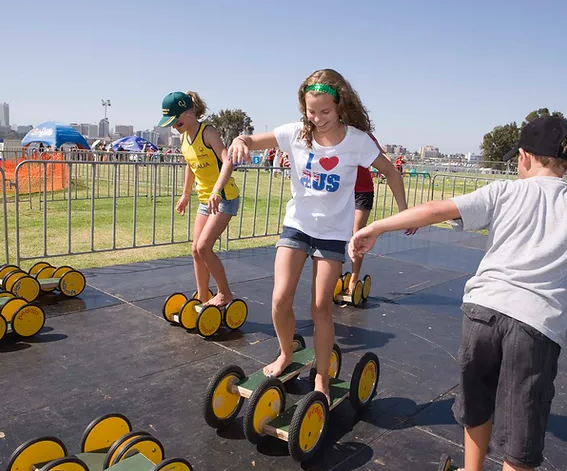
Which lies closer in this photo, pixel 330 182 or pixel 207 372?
pixel 330 182

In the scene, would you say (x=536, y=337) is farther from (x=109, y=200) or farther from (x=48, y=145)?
(x=48, y=145)

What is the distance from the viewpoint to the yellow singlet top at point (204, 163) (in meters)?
4.40

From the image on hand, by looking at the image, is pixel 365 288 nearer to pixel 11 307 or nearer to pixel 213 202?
pixel 213 202

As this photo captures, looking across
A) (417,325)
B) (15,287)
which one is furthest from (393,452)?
(15,287)

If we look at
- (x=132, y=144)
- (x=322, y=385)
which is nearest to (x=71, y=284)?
(x=322, y=385)

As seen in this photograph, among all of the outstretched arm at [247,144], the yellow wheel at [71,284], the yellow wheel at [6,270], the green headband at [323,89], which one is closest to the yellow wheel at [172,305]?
the yellow wheel at [71,284]

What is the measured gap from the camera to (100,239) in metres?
8.91

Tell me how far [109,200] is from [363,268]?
9.80 m

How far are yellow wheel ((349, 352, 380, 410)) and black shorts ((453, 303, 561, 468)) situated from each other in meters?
1.09

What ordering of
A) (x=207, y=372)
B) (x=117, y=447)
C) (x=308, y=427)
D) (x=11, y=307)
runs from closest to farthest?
(x=117, y=447) → (x=308, y=427) → (x=207, y=372) → (x=11, y=307)

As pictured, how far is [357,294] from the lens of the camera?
560cm

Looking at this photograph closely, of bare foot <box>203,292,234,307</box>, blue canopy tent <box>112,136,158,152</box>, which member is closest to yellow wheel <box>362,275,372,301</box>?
bare foot <box>203,292,234,307</box>

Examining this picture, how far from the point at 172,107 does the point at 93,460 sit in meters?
2.80

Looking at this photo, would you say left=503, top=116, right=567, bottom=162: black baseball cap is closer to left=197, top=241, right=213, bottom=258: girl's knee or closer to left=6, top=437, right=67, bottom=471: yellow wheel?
left=6, top=437, right=67, bottom=471: yellow wheel
